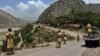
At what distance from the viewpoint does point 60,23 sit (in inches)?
3314

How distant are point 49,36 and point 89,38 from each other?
23337mm

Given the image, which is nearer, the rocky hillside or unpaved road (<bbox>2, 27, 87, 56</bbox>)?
unpaved road (<bbox>2, 27, 87, 56</bbox>)

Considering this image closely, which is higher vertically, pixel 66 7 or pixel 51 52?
pixel 66 7

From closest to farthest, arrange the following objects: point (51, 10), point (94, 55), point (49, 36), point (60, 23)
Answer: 1. point (94, 55)
2. point (49, 36)
3. point (60, 23)
4. point (51, 10)

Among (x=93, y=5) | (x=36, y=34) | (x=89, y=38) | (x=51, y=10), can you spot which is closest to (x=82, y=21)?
(x=36, y=34)

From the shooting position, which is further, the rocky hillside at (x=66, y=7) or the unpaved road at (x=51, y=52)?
the rocky hillside at (x=66, y=7)

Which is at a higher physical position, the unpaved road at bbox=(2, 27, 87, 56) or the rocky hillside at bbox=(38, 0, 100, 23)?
the rocky hillside at bbox=(38, 0, 100, 23)

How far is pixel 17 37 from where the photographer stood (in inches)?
2004

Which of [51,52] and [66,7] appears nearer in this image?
[51,52]

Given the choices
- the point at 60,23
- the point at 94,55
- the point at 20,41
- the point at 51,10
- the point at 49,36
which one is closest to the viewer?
the point at 94,55

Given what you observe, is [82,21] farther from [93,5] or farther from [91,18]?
[93,5]

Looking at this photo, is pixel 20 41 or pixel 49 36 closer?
pixel 20 41

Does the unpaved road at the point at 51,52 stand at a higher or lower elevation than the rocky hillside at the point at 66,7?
lower

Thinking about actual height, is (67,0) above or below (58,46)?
above
